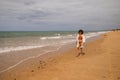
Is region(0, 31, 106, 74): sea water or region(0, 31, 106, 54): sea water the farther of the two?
region(0, 31, 106, 54): sea water

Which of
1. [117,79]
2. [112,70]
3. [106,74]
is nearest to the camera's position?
[117,79]

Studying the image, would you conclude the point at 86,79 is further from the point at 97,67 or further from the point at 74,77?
the point at 97,67

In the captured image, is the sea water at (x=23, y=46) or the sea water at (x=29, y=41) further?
the sea water at (x=29, y=41)

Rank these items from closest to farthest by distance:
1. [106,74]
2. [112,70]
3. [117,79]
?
[117,79] → [106,74] → [112,70]

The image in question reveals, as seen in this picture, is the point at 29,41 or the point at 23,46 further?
the point at 29,41

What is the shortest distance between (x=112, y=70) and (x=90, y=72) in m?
0.90

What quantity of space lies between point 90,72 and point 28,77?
7.57ft

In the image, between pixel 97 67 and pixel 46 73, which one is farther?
pixel 97 67

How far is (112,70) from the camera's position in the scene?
6.21 m

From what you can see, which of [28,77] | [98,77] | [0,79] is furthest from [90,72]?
[0,79]

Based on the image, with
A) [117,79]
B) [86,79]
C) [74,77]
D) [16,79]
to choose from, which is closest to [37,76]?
[16,79]

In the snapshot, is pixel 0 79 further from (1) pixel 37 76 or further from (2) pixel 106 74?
(2) pixel 106 74

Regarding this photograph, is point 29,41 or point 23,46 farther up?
point 23,46

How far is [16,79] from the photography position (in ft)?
19.4
